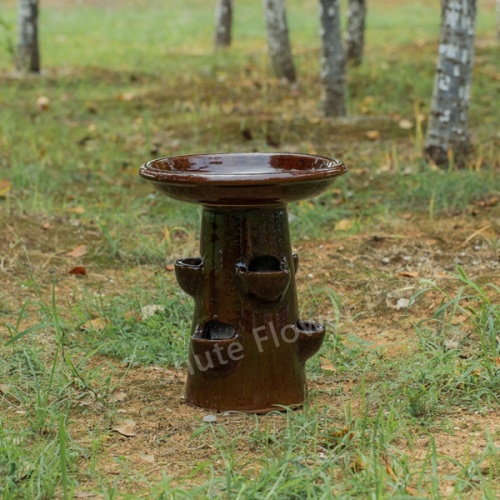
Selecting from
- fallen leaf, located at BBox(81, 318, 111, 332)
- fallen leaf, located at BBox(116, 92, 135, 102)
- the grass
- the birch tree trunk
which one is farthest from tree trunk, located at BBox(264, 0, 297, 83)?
fallen leaf, located at BBox(81, 318, 111, 332)

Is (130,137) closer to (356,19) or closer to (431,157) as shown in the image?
(431,157)

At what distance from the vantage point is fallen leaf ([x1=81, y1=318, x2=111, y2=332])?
4.14 m

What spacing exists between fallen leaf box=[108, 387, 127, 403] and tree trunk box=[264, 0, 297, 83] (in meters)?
7.26

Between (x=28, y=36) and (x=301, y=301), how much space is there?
834 cm

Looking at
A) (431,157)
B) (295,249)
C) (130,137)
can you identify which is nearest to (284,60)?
(130,137)

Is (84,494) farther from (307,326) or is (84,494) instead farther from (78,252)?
(78,252)

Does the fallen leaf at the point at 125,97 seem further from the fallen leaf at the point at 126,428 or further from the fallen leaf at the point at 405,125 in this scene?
the fallen leaf at the point at 126,428

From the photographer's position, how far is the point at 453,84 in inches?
257

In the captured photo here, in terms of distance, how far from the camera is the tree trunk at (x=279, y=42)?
10336 mm

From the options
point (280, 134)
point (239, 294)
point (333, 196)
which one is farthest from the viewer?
point (280, 134)

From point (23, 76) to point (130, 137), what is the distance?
401 centimetres

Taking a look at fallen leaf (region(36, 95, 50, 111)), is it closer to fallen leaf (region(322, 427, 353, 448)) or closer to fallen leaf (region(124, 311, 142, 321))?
fallen leaf (region(124, 311, 142, 321))

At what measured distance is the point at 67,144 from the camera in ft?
25.6

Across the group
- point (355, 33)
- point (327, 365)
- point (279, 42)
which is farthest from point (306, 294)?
point (355, 33)
